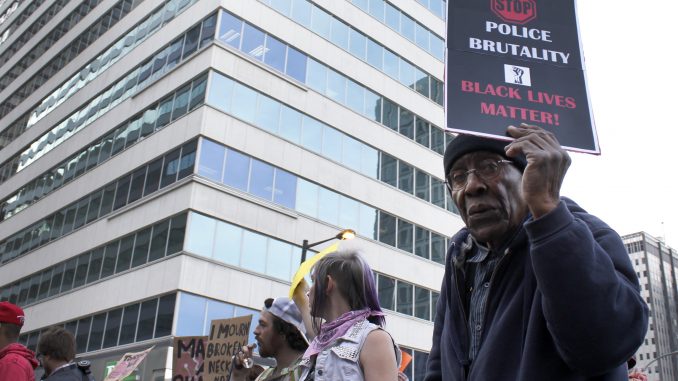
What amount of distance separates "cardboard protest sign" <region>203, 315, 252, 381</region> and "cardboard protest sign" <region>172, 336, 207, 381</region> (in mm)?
401

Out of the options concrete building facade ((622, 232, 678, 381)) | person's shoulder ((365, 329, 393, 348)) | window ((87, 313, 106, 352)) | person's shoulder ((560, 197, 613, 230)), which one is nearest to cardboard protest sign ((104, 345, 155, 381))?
person's shoulder ((365, 329, 393, 348))

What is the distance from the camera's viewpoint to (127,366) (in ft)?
34.1

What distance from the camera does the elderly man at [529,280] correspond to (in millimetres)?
1453

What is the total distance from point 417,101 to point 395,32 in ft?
12.4

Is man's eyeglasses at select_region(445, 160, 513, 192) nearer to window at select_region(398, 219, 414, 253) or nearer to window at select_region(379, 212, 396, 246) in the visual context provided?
window at select_region(379, 212, 396, 246)

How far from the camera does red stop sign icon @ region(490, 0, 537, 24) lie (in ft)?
7.76

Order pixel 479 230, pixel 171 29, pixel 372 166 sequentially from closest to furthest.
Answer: pixel 479 230, pixel 171 29, pixel 372 166

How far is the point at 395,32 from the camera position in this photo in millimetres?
33250

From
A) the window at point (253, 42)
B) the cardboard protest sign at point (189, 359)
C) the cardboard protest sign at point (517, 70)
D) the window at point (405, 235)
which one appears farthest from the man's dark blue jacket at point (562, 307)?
the window at point (405, 235)

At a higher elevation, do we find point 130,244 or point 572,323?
point 130,244

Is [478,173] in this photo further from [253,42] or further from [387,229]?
[387,229]

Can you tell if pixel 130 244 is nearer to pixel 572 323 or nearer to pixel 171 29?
pixel 171 29

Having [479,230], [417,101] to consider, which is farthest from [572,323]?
[417,101]

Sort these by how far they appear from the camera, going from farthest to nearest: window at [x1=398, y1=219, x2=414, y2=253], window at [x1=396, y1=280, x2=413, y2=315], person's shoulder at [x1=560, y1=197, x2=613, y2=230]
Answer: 1. window at [x1=398, y1=219, x2=414, y2=253]
2. window at [x1=396, y1=280, x2=413, y2=315]
3. person's shoulder at [x1=560, y1=197, x2=613, y2=230]
